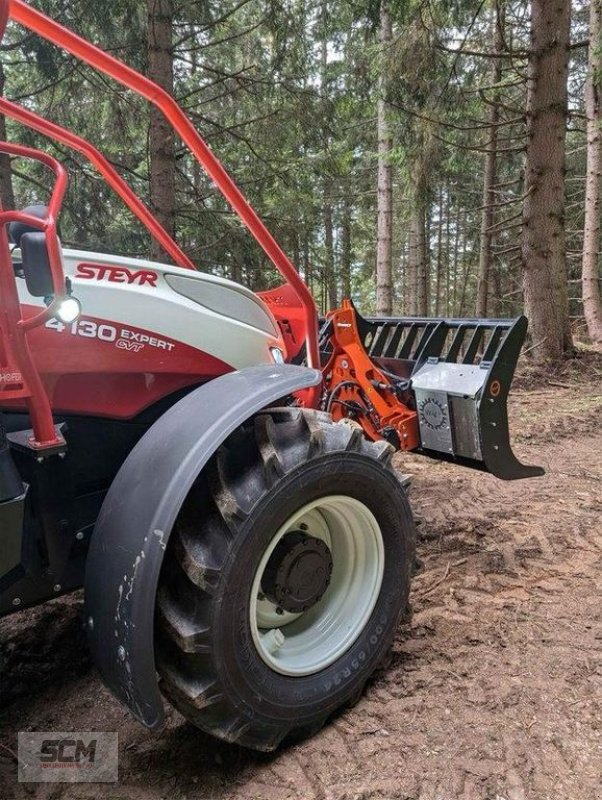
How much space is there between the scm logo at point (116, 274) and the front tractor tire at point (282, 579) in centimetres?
66

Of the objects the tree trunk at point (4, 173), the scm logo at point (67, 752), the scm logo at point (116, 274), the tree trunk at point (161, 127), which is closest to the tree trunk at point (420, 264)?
the tree trunk at point (161, 127)

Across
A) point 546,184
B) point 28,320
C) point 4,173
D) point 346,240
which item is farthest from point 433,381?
point 346,240

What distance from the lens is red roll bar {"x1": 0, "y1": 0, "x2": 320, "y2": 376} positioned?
1.71m

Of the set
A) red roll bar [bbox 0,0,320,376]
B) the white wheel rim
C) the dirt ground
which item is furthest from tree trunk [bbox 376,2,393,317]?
the white wheel rim

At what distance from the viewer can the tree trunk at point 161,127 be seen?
664 centimetres

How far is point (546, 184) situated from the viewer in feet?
27.2

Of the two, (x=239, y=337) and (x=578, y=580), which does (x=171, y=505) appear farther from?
(x=578, y=580)

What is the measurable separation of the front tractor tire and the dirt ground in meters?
0.16

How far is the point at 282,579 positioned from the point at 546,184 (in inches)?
317

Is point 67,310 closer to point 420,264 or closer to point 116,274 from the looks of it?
point 116,274

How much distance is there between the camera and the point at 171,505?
1.69 metres

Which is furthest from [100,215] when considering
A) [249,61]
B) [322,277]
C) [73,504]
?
[73,504]

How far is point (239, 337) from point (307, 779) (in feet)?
5.16

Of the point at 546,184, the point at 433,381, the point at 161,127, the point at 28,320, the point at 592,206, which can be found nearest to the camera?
Answer: the point at 28,320
